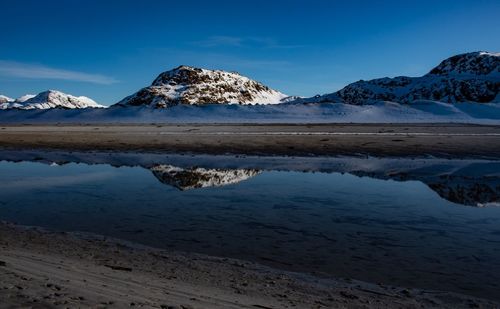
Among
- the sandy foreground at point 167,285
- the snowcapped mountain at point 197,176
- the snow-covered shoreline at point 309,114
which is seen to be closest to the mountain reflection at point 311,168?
the snowcapped mountain at point 197,176

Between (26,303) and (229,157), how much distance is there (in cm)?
1794

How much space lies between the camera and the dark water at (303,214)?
700cm

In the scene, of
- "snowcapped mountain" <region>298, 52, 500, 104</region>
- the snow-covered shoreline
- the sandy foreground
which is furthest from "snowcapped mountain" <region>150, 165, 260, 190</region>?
"snowcapped mountain" <region>298, 52, 500, 104</region>

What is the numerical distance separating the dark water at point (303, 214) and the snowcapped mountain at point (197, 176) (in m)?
0.04

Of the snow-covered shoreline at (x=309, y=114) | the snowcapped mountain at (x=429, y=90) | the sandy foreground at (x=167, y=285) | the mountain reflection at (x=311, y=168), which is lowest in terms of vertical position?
the mountain reflection at (x=311, y=168)

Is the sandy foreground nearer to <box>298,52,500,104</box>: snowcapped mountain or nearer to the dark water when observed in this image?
the dark water

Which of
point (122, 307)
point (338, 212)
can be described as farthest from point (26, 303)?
point (338, 212)

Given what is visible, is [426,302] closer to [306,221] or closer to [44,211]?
[306,221]

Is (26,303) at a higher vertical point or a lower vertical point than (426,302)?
higher

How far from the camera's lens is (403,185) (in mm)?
14273

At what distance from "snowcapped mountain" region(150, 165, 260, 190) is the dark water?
0.04 meters

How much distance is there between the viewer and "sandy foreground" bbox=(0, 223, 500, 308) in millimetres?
4953

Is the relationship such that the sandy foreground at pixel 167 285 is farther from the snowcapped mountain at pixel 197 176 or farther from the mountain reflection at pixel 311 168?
the snowcapped mountain at pixel 197 176

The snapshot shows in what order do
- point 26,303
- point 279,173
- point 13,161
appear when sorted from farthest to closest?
point 13,161
point 279,173
point 26,303
